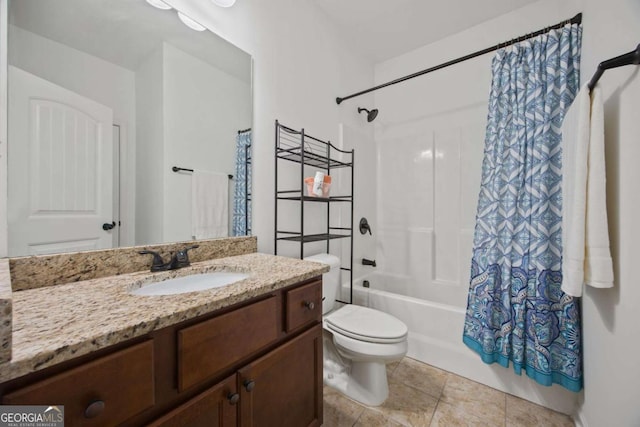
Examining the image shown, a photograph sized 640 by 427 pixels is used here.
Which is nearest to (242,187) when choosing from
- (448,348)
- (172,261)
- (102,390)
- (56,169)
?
(172,261)

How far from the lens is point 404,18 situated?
78.0 inches

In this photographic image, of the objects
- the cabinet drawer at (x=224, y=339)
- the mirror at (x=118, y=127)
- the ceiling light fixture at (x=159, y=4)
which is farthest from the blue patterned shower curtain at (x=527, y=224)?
the ceiling light fixture at (x=159, y=4)

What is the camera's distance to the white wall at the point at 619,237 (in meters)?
0.84

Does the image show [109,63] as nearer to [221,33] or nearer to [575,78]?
[221,33]

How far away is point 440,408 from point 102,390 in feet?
5.24

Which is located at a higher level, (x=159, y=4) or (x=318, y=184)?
(x=159, y=4)

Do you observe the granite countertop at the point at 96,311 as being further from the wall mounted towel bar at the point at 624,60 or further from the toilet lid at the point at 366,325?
the wall mounted towel bar at the point at 624,60

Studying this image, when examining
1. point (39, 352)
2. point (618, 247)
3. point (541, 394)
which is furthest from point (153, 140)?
point (541, 394)

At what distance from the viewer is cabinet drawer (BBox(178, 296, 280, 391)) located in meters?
0.62

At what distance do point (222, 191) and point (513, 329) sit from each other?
6.03 ft

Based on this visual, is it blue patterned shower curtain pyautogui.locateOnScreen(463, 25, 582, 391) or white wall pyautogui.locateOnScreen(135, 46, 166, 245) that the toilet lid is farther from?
white wall pyautogui.locateOnScreen(135, 46, 166, 245)

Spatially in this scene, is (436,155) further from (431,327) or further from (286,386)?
(286,386)

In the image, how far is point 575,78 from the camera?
138 cm

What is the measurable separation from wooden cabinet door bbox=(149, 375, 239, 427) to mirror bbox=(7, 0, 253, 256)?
672 mm
